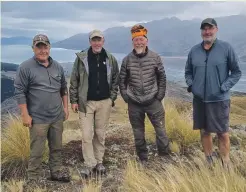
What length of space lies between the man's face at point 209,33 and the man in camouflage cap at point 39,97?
214 centimetres

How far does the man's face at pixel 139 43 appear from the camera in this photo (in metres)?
6.55

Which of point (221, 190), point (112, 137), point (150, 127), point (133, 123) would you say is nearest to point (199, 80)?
point (133, 123)

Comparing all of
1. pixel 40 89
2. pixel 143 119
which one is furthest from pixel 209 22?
pixel 40 89

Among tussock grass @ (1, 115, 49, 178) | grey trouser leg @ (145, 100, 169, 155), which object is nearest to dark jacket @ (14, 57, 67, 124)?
tussock grass @ (1, 115, 49, 178)

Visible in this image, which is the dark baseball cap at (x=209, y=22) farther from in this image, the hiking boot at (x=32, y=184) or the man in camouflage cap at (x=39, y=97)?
the hiking boot at (x=32, y=184)

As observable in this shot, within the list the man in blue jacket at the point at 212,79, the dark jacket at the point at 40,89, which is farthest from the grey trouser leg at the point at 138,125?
the dark jacket at the point at 40,89

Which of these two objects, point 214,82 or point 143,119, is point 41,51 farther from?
point 214,82

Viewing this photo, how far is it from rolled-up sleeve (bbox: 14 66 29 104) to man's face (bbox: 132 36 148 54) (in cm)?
174

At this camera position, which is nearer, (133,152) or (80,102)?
(80,102)

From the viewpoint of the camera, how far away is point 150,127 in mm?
8742

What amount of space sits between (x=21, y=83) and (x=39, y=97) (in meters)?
0.32

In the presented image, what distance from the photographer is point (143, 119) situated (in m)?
7.11

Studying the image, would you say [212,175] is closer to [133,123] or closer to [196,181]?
[196,181]

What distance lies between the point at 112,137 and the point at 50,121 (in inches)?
120
